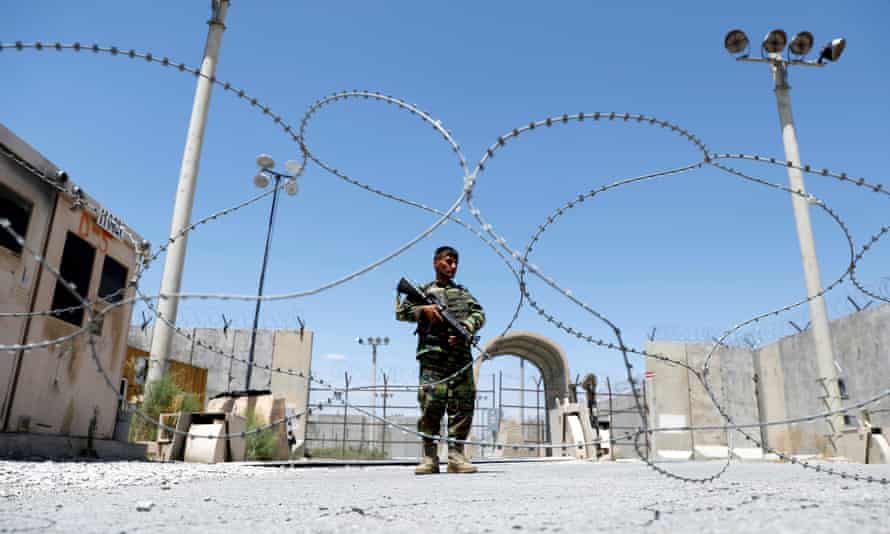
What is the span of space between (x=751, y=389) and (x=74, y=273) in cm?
2063

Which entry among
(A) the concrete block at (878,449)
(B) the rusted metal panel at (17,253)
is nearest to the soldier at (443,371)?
(B) the rusted metal panel at (17,253)

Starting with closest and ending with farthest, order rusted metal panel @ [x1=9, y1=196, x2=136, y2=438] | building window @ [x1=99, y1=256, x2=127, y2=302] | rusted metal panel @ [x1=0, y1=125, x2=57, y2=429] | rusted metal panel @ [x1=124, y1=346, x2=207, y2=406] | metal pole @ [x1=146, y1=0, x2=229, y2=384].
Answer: rusted metal panel @ [x1=0, y1=125, x2=57, y2=429] < rusted metal panel @ [x1=9, y1=196, x2=136, y2=438] < building window @ [x1=99, y1=256, x2=127, y2=302] < metal pole @ [x1=146, y1=0, x2=229, y2=384] < rusted metal panel @ [x1=124, y1=346, x2=207, y2=406]

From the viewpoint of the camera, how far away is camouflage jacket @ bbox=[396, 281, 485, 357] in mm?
5059

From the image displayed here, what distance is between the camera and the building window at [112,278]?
22.3 feet

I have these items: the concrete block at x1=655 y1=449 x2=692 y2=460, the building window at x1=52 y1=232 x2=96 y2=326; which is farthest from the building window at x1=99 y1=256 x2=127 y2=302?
the concrete block at x1=655 y1=449 x2=692 y2=460

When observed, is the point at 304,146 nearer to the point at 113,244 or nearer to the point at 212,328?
the point at 113,244

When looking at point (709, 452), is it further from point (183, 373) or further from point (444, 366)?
point (444, 366)

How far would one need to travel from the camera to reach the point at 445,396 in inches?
199

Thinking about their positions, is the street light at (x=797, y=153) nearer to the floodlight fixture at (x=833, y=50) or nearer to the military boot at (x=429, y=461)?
the floodlight fixture at (x=833, y=50)

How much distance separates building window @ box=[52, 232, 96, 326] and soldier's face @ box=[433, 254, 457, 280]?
364cm

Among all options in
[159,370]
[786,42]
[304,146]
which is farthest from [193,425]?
[786,42]

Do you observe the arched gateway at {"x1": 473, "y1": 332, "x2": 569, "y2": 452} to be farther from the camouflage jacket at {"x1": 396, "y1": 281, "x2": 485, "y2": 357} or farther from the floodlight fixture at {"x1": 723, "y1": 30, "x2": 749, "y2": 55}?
the camouflage jacket at {"x1": 396, "y1": 281, "x2": 485, "y2": 357}

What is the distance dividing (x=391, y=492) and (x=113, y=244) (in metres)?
5.56

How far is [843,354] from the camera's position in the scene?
1597cm
